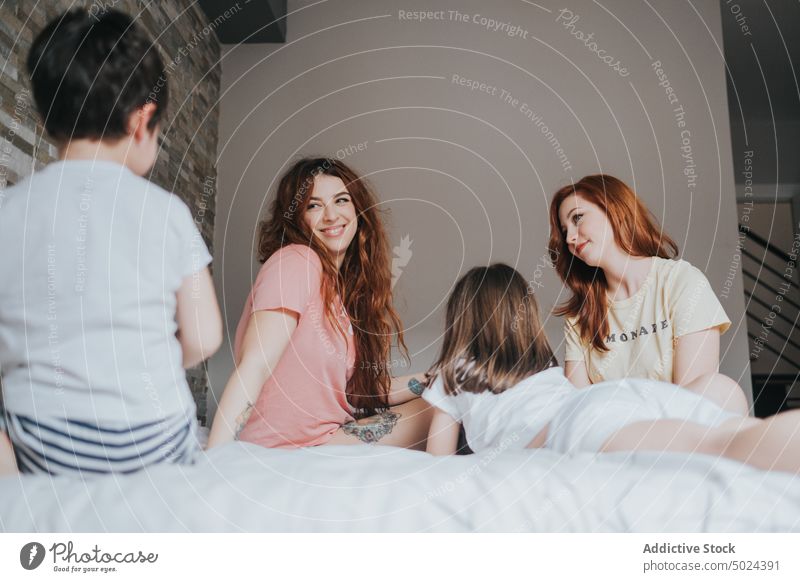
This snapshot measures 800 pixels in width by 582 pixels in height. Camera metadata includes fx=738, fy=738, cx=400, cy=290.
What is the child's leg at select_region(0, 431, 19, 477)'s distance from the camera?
0.87 meters

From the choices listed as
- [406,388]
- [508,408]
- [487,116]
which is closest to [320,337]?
[406,388]

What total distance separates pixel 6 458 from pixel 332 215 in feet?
1.84

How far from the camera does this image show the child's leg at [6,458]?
87 cm

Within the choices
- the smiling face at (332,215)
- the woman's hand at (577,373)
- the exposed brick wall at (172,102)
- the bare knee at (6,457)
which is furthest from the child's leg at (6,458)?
the woman's hand at (577,373)

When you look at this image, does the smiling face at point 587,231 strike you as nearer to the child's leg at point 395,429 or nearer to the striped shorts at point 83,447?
the child's leg at point 395,429

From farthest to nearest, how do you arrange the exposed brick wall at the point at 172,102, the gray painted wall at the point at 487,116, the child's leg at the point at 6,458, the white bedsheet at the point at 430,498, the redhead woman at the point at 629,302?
1. the gray painted wall at the point at 487,116
2. the redhead woman at the point at 629,302
3. the exposed brick wall at the point at 172,102
4. the child's leg at the point at 6,458
5. the white bedsheet at the point at 430,498

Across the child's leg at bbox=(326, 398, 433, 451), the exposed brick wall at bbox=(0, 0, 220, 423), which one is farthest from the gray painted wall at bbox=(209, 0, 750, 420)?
the child's leg at bbox=(326, 398, 433, 451)

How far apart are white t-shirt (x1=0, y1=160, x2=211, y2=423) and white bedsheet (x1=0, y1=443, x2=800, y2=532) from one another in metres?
0.13

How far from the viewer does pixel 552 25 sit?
146 centimetres

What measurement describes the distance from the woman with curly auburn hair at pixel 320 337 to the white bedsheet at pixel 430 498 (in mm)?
206

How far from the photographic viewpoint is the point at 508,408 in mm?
991

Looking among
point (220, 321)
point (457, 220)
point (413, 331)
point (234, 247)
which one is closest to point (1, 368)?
point (220, 321)

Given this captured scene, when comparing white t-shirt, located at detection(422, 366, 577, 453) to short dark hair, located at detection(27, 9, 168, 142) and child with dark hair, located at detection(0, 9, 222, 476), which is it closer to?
child with dark hair, located at detection(0, 9, 222, 476)

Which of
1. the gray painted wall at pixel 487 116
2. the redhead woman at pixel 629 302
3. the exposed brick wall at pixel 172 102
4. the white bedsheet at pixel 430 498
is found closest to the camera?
the white bedsheet at pixel 430 498
